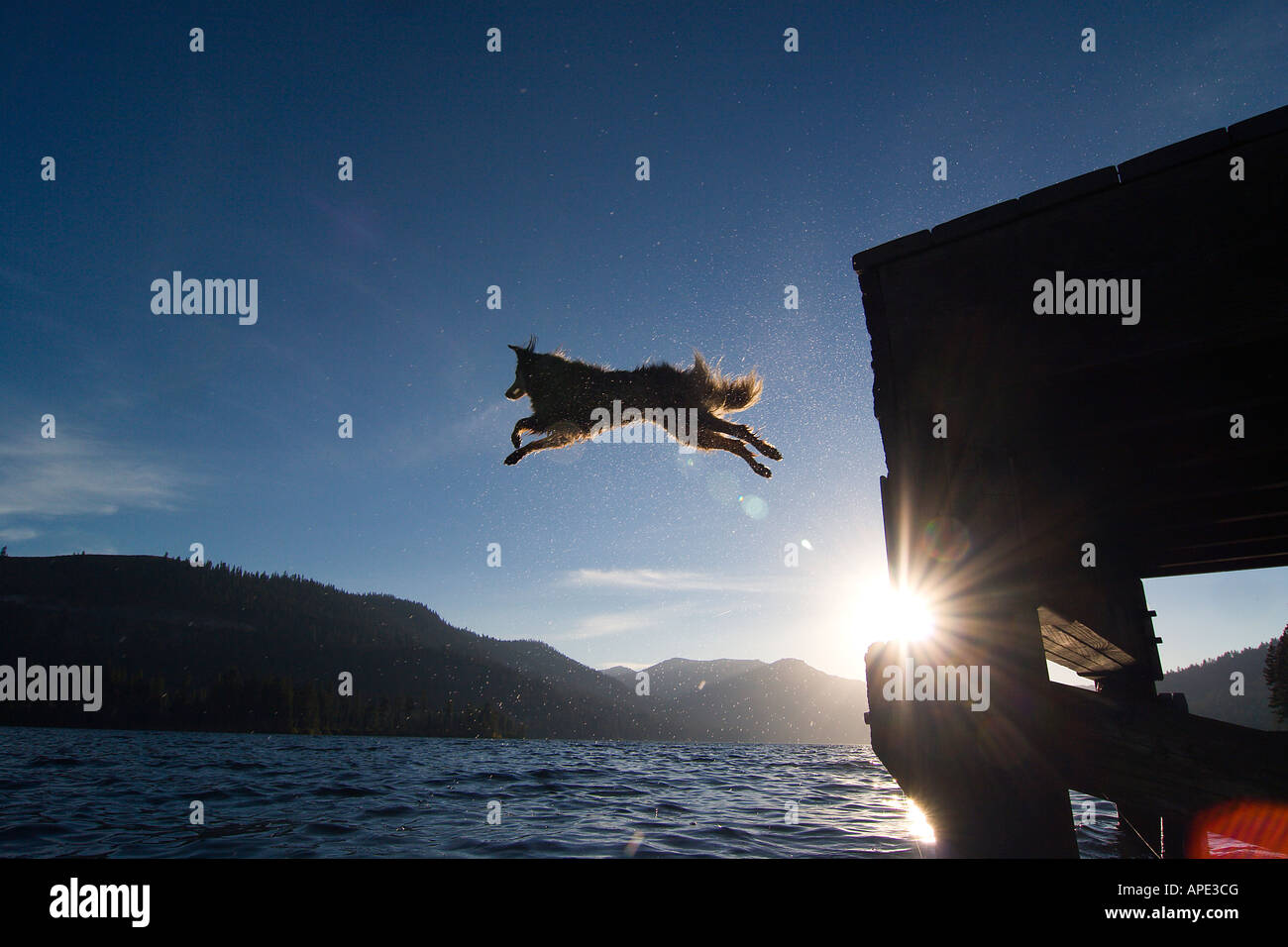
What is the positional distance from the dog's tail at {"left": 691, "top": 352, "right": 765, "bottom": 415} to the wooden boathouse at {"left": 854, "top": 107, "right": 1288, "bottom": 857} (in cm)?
442

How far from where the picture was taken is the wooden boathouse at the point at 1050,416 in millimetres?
2596

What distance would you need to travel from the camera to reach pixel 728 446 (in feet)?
25.7

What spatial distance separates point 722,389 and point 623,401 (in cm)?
140

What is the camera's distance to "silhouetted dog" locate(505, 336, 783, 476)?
24.4 ft

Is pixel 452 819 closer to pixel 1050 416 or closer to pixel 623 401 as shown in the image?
pixel 623 401

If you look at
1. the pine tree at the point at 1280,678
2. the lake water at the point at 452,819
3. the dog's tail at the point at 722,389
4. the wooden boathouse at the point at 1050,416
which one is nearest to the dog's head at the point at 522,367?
the dog's tail at the point at 722,389

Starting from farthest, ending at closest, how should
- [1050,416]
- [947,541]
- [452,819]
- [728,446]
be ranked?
1. [452,819]
2. [728,446]
3. [1050,416]
4. [947,541]

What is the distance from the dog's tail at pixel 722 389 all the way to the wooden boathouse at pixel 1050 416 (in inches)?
174

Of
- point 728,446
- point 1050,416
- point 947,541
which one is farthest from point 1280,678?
point 947,541

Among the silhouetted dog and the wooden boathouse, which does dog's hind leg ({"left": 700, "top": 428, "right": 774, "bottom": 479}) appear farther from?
the wooden boathouse

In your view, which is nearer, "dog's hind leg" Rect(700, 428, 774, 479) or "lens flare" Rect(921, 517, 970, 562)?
Answer: "lens flare" Rect(921, 517, 970, 562)

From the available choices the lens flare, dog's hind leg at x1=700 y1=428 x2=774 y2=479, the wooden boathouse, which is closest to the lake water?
dog's hind leg at x1=700 y1=428 x2=774 y2=479
